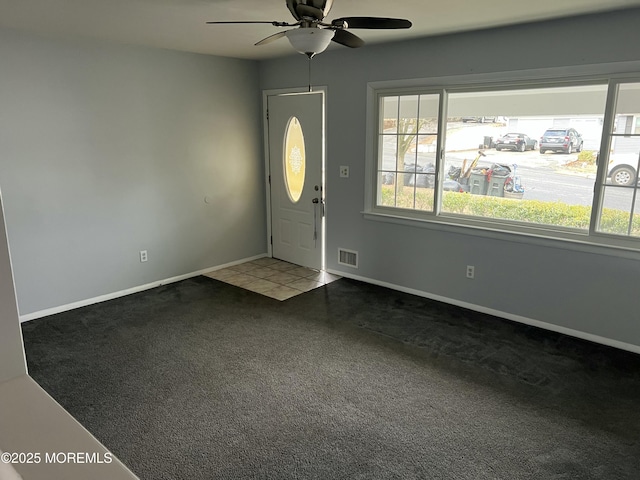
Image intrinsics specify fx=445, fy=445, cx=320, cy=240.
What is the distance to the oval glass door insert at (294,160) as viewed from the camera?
5.21 meters

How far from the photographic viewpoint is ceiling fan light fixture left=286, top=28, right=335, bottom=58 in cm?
240

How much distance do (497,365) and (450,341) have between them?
0.43 m

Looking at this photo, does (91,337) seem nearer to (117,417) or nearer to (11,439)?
(117,417)

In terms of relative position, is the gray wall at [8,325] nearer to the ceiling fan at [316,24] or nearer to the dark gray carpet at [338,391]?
the dark gray carpet at [338,391]

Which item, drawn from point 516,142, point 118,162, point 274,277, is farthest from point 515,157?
point 118,162

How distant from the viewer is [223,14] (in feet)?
10.1

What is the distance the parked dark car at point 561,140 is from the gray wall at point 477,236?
0.45 metres

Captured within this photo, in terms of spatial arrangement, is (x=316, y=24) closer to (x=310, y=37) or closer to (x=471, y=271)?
(x=310, y=37)

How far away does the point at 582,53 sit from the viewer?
323 cm

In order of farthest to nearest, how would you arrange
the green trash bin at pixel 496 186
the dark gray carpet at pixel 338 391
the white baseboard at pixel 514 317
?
1. the green trash bin at pixel 496 186
2. the white baseboard at pixel 514 317
3. the dark gray carpet at pixel 338 391

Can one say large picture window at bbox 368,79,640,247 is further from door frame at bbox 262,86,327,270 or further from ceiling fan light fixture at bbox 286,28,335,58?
ceiling fan light fixture at bbox 286,28,335,58

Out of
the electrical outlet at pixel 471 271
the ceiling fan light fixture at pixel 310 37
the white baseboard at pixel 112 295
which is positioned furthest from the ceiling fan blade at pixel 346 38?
the white baseboard at pixel 112 295

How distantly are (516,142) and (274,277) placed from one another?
2858 millimetres

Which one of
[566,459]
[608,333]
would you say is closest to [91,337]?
[566,459]
